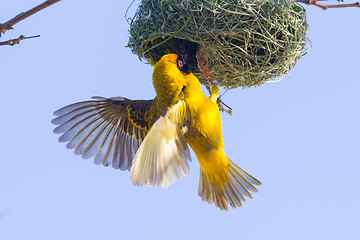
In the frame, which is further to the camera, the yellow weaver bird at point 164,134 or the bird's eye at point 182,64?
the bird's eye at point 182,64

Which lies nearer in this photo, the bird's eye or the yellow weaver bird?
the yellow weaver bird

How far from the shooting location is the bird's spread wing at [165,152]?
8.10 feet

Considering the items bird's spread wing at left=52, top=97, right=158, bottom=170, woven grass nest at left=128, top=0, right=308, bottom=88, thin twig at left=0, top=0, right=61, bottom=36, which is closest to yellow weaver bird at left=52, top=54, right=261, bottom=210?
bird's spread wing at left=52, top=97, right=158, bottom=170

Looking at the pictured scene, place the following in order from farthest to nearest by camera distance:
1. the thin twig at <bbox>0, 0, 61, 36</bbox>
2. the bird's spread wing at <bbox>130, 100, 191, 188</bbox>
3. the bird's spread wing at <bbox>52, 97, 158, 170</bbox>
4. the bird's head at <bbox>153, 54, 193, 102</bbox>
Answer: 1. the bird's spread wing at <bbox>52, 97, 158, 170</bbox>
2. the bird's head at <bbox>153, 54, 193, 102</bbox>
3. the bird's spread wing at <bbox>130, 100, 191, 188</bbox>
4. the thin twig at <bbox>0, 0, 61, 36</bbox>

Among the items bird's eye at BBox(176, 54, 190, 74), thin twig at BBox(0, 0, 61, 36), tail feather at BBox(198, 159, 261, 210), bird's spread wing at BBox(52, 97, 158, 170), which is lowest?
tail feather at BBox(198, 159, 261, 210)

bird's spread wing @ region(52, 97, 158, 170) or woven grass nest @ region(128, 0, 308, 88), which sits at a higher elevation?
woven grass nest @ region(128, 0, 308, 88)

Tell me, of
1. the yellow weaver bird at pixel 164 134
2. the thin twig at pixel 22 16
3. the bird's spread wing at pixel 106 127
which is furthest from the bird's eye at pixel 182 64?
the thin twig at pixel 22 16

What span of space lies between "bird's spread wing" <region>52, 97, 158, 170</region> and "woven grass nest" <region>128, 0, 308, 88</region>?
46 cm

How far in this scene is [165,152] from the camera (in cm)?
262

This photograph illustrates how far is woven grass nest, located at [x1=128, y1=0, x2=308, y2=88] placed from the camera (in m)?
2.52

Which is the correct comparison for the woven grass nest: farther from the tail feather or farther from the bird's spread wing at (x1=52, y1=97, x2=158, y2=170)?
the tail feather

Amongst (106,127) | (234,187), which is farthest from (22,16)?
(234,187)

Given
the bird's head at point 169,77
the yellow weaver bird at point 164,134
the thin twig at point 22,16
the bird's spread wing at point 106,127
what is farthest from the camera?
the bird's spread wing at point 106,127

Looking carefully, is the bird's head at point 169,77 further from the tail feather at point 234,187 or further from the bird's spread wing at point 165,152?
the tail feather at point 234,187
